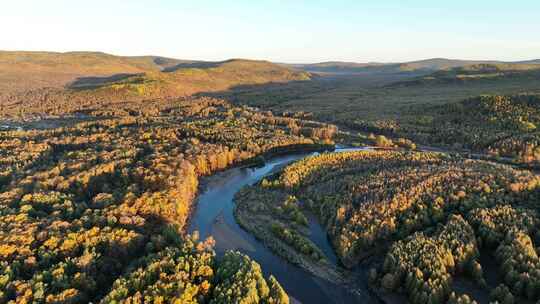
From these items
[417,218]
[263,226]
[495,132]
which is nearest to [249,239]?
[263,226]

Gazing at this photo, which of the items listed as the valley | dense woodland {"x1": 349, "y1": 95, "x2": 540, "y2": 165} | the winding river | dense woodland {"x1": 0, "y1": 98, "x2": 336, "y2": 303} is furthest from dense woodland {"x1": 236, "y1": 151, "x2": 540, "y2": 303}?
dense woodland {"x1": 349, "y1": 95, "x2": 540, "y2": 165}

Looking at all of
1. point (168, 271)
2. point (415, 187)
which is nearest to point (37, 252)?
point (168, 271)

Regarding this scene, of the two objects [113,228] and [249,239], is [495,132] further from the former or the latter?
[113,228]

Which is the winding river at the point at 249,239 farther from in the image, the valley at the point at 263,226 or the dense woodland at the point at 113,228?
the dense woodland at the point at 113,228

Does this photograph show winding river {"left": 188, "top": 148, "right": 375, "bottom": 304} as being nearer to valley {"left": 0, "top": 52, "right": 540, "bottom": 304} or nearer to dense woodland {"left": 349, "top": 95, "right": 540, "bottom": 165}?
valley {"left": 0, "top": 52, "right": 540, "bottom": 304}

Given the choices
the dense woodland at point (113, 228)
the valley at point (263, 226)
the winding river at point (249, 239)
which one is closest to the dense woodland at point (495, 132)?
the valley at point (263, 226)

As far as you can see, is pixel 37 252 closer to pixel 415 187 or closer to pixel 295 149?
pixel 415 187
